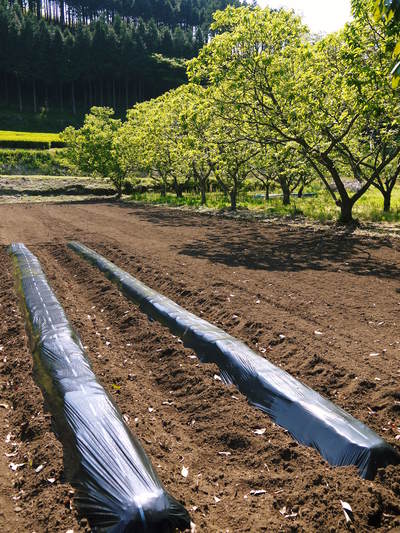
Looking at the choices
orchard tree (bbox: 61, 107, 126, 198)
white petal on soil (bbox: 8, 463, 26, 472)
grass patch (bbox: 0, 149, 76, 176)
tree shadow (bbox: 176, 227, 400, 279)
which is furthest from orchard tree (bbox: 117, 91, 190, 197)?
white petal on soil (bbox: 8, 463, 26, 472)

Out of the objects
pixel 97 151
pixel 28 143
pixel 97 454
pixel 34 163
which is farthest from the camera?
pixel 28 143

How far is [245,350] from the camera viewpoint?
15.3 ft

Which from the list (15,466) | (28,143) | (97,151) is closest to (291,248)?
(15,466)

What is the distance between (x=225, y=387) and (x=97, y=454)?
1.62 m

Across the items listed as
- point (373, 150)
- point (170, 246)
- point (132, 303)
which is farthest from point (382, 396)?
point (373, 150)

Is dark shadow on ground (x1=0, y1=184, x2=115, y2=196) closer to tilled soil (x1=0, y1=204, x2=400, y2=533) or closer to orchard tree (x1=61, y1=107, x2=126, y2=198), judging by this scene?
orchard tree (x1=61, y1=107, x2=126, y2=198)

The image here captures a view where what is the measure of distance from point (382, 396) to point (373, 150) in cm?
1285

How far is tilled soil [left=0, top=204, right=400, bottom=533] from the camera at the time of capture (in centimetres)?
282

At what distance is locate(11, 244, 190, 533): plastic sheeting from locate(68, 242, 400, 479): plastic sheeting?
126 cm

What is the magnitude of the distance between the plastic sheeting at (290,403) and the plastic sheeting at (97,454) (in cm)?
126

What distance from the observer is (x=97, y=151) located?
34.3 m

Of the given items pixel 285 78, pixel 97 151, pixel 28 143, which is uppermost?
pixel 28 143

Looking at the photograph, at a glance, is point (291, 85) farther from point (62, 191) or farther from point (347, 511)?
point (62, 191)

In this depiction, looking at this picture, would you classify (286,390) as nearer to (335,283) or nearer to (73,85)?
(335,283)
